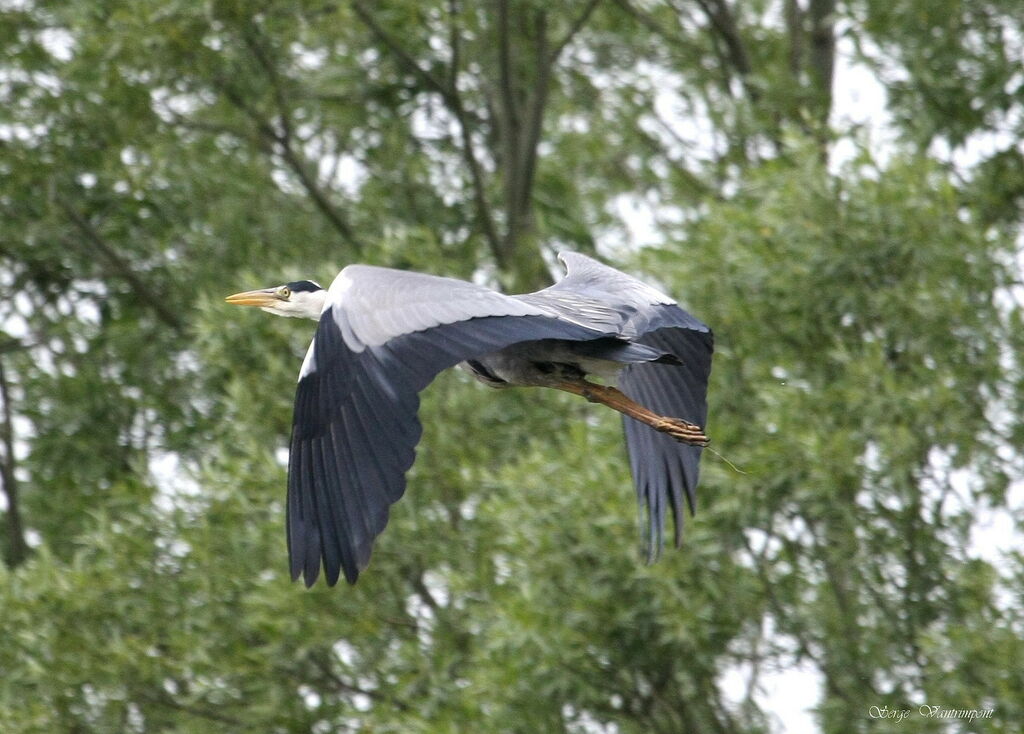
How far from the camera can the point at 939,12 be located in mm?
12820

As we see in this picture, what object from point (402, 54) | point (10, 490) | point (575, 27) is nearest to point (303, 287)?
point (402, 54)

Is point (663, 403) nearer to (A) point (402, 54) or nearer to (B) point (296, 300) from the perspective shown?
(B) point (296, 300)

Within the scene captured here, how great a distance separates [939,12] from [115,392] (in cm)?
659

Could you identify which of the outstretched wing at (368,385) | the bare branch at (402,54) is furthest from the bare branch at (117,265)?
the outstretched wing at (368,385)

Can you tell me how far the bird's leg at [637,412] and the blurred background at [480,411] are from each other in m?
2.36

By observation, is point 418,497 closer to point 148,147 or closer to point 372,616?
point 372,616

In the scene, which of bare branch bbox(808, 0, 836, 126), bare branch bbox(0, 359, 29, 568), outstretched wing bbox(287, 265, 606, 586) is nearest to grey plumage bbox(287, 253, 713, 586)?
outstretched wing bbox(287, 265, 606, 586)

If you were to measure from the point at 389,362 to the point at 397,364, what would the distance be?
0.03 meters

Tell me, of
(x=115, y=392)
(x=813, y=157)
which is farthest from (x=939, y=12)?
(x=115, y=392)

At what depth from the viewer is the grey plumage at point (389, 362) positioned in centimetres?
605

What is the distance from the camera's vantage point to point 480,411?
1144cm

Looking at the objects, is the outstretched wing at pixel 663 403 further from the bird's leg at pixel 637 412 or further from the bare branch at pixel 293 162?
the bare branch at pixel 293 162

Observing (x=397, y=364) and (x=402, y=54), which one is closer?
(x=397, y=364)

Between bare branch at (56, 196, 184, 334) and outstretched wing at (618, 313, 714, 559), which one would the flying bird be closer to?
outstretched wing at (618, 313, 714, 559)
